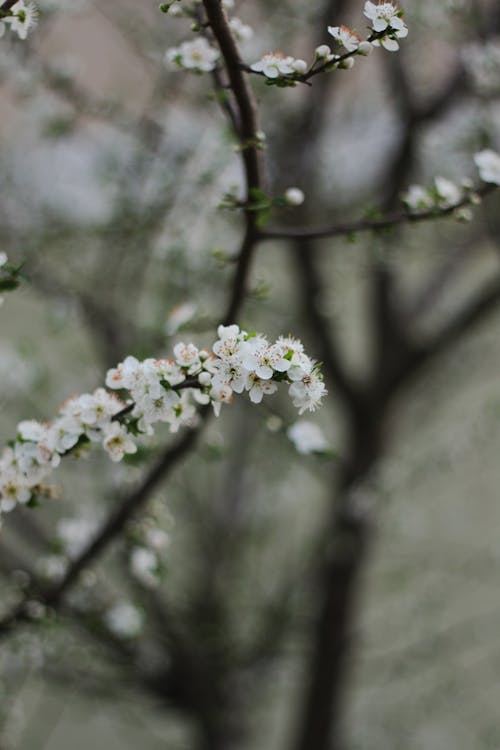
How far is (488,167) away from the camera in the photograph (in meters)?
1.27

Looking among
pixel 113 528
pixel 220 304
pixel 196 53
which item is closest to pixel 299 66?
pixel 196 53

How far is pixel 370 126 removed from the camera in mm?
3318

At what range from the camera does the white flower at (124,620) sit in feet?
6.18

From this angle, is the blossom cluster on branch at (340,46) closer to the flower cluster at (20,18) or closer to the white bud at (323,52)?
the white bud at (323,52)

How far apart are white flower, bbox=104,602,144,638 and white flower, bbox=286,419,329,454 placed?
76 centimetres

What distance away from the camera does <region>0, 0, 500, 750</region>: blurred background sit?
2.17m

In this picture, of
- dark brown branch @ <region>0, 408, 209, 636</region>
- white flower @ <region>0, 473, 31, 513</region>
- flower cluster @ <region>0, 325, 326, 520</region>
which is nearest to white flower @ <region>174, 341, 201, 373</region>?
flower cluster @ <region>0, 325, 326, 520</region>

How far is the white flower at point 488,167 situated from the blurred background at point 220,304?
55cm

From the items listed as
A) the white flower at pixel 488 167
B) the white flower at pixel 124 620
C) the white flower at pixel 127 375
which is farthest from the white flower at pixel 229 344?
the white flower at pixel 124 620

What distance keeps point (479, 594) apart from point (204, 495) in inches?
88.5

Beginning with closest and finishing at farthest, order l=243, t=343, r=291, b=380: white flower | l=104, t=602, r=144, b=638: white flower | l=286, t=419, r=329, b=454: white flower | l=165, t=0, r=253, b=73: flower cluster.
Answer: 1. l=243, t=343, r=291, b=380: white flower
2. l=165, t=0, r=253, b=73: flower cluster
3. l=286, t=419, r=329, b=454: white flower
4. l=104, t=602, r=144, b=638: white flower

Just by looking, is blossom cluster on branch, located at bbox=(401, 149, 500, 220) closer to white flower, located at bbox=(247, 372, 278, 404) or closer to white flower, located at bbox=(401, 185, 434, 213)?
white flower, located at bbox=(401, 185, 434, 213)

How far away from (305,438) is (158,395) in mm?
457

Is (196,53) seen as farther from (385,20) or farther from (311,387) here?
(311,387)
